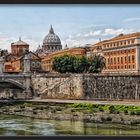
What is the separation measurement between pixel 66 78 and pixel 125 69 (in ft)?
4.54

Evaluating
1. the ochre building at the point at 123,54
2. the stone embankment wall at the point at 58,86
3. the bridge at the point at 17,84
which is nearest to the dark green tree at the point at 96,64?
the ochre building at the point at 123,54

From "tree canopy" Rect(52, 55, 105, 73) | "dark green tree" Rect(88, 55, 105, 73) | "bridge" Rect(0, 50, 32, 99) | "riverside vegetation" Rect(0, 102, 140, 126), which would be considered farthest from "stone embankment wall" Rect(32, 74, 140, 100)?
"riverside vegetation" Rect(0, 102, 140, 126)

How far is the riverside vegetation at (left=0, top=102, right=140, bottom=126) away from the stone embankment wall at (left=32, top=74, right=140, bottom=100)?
38.6 inches

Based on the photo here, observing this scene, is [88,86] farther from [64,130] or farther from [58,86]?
[64,130]

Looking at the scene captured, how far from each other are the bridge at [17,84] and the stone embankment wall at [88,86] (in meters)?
0.18

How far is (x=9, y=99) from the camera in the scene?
25.3 feet

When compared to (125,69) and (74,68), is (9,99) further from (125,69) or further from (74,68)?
(125,69)

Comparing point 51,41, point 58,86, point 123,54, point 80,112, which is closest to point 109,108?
point 80,112

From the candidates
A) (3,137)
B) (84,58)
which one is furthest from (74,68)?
(3,137)

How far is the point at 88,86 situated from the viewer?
7242 millimetres

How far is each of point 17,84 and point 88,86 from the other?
1570 mm

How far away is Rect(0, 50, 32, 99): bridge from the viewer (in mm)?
7559

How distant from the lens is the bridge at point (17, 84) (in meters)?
7.56

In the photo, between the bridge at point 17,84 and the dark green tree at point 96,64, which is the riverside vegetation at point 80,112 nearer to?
the bridge at point 17,84
